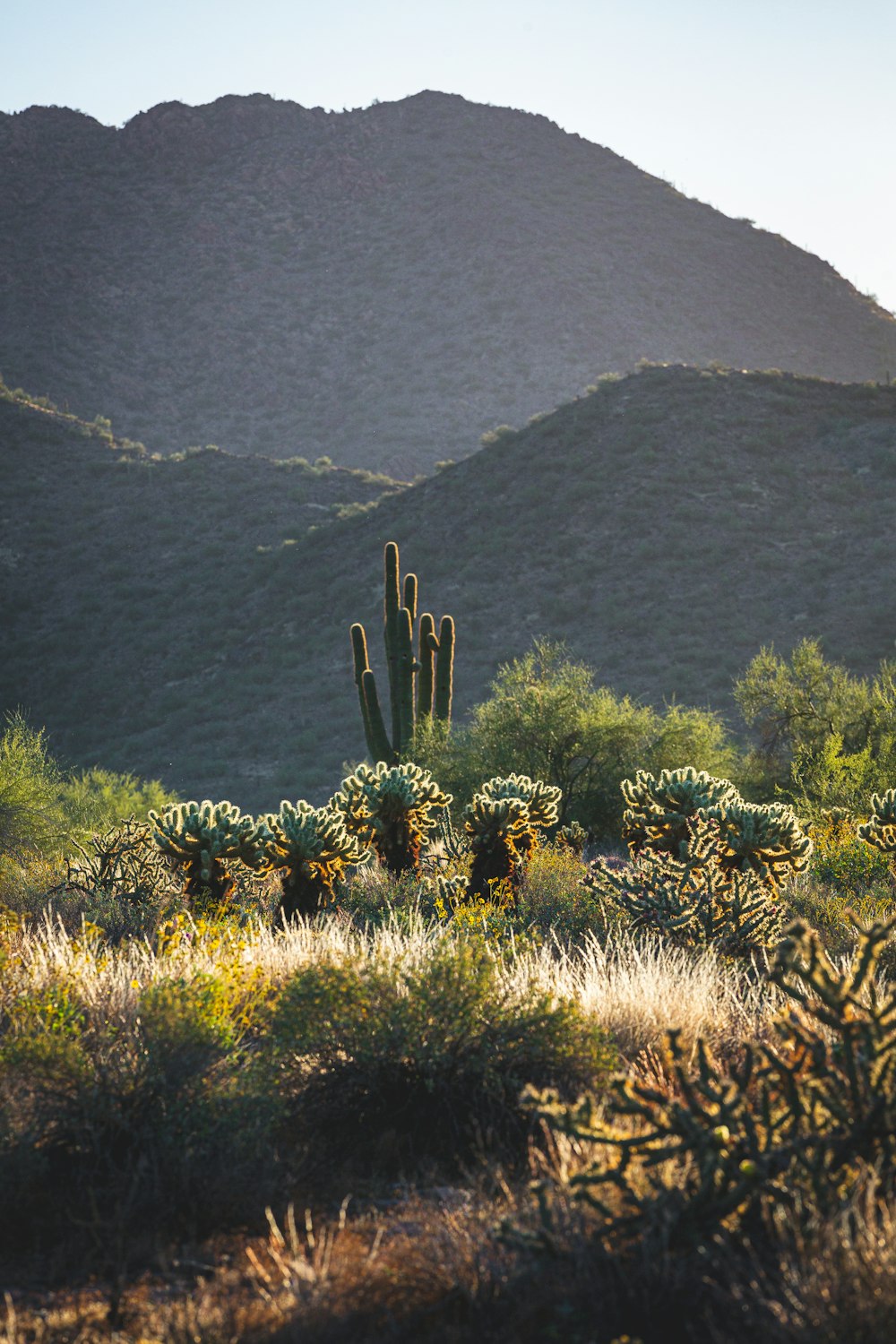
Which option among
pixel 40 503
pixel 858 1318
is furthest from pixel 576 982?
pixel 40 503

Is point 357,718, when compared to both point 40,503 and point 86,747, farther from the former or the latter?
point 40,503

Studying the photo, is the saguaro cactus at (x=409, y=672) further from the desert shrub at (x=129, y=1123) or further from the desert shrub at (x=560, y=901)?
the desert shrub at (x=129, y=1123)

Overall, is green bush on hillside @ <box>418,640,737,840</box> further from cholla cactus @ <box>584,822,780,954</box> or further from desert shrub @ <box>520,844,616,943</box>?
cholla cactus @ <box>584,822,780,954</box>

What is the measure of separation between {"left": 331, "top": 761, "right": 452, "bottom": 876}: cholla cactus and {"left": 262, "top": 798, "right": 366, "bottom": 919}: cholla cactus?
3.52ft

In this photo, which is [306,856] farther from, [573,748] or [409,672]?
[409,672]

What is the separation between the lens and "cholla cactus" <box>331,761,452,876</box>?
1009cm

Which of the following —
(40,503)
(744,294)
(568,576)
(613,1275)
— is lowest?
(613,1275)

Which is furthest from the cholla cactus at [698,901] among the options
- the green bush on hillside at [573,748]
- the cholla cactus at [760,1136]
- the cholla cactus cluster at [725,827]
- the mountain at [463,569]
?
the mountain at [463,569]

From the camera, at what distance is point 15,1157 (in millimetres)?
4137

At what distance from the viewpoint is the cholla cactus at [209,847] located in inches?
342

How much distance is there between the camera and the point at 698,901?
26.2 ft

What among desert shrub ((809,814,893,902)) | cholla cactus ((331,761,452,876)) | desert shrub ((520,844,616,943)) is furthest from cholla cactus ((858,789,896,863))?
cholla cactus ((331,761,452,876))

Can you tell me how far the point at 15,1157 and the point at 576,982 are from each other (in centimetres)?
283

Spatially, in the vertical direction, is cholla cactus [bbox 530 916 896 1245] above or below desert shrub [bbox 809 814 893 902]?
above
